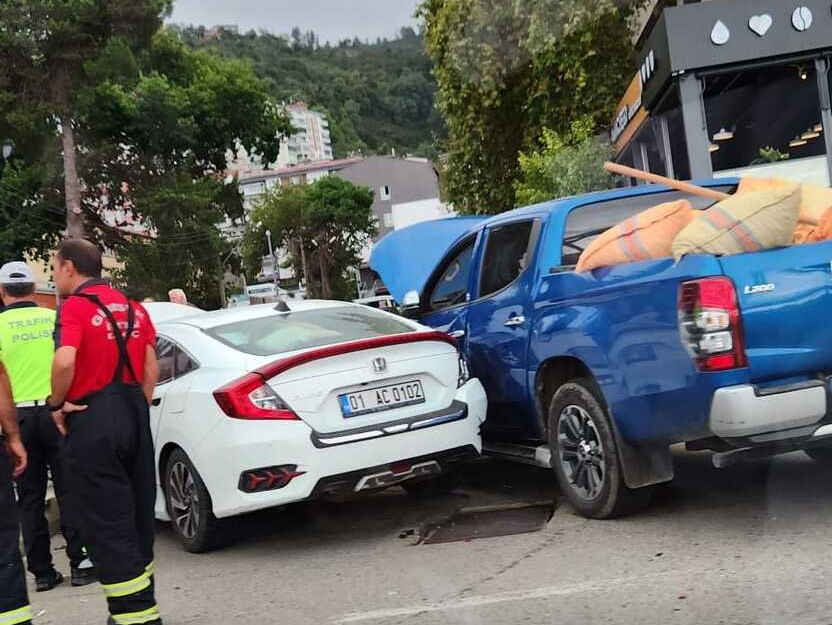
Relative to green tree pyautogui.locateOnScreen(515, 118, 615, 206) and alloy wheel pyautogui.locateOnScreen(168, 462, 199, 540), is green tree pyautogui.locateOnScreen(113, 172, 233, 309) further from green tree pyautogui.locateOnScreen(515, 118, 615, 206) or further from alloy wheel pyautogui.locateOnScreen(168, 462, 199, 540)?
alloy wheel pyautogui.locateOnScreen(168, 462, 199, 540)

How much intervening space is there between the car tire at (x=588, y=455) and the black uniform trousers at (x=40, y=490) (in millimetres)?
2797

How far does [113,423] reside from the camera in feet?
14.1

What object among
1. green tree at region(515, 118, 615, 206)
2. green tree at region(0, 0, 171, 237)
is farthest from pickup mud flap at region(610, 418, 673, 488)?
green tree at region(0, 0, 171, 237)

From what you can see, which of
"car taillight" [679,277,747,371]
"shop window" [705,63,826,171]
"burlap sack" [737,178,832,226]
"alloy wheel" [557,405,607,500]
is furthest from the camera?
"shop window" [705,63,826,171]

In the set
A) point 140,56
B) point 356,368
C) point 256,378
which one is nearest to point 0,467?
point 256,378

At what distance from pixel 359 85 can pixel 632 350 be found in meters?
132

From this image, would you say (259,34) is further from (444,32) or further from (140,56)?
(444,32)

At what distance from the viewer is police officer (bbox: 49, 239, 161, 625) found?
421 cm

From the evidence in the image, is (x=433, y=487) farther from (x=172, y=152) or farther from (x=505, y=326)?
(x=172, y=152)

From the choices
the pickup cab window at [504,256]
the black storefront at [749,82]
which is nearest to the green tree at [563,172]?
the black storefront at [749,82]

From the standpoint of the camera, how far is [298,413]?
5.54m

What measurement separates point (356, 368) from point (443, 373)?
23.2 inches

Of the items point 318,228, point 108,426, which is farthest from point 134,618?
point 318,228

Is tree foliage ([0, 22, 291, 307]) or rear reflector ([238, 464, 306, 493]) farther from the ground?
tree foliage ([0, 22, 291, 307])
